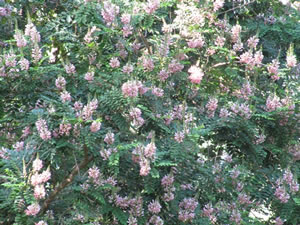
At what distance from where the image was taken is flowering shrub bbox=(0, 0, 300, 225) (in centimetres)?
466

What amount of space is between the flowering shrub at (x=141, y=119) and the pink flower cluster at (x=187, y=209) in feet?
0.04

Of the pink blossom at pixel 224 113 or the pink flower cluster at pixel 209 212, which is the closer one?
the pink flower cluster at pixel 209 212

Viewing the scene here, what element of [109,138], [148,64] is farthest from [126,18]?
[109,138]

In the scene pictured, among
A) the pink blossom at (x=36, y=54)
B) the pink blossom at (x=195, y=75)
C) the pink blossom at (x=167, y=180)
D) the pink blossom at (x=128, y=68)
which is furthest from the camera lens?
the pink blossom at (x=195, y=75)

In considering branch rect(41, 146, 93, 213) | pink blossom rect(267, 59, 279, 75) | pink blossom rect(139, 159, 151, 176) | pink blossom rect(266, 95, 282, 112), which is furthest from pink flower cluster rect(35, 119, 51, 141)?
pink blossom rect(267, 59, 279, 75)

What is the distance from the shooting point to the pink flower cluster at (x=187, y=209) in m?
5.11

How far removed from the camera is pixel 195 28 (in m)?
5.75

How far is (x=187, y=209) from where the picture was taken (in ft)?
16.9

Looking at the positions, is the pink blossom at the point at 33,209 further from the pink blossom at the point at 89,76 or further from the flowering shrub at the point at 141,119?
the pink blossom at the point at 89,76

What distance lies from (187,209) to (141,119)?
0.99 metres

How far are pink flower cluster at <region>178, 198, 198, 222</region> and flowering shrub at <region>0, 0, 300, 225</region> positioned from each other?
0.01 metres

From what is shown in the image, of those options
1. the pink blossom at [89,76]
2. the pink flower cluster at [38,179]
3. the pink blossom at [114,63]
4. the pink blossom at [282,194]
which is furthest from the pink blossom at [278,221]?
the pink flower cluster at [38,179]

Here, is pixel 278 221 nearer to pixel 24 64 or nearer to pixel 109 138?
pixel 109 138

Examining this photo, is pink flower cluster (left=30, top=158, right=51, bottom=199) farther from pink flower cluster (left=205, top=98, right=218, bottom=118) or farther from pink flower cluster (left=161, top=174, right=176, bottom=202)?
pink flower cluster (left=205, top=98, right=218, bottom=118)
